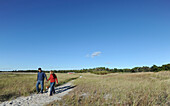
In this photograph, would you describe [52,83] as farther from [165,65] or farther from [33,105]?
[165,65]

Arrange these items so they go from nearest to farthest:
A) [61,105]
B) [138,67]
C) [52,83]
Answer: [61,105]
[52,83]
[138,67]

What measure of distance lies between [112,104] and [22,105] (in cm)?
542

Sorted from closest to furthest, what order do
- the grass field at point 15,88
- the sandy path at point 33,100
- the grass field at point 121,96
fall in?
the grass field at point 121,96 < the sandy path at point 33,100 < the grass field at point 15,88

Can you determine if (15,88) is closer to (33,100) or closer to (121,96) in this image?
(33,100)

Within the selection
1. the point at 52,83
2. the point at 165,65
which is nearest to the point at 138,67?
the point at 165,65

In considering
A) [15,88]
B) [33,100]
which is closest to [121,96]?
[33,100]

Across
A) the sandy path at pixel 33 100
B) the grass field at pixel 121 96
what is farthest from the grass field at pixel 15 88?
the grass field at pixel 121 96

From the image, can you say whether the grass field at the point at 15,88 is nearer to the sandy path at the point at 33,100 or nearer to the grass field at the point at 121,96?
the sandy path at the point at 33,100

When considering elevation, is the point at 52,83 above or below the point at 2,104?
above

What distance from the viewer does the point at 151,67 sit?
260ft

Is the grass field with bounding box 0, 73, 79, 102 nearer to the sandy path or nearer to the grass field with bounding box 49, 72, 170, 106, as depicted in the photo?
→ the sandy path

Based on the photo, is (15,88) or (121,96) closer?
(121,96)

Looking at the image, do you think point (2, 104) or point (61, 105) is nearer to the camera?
point (61, 105)

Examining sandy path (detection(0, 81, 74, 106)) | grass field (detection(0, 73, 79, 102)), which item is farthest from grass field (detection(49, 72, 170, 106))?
grass field (detection(0, 73, 79, 102))
